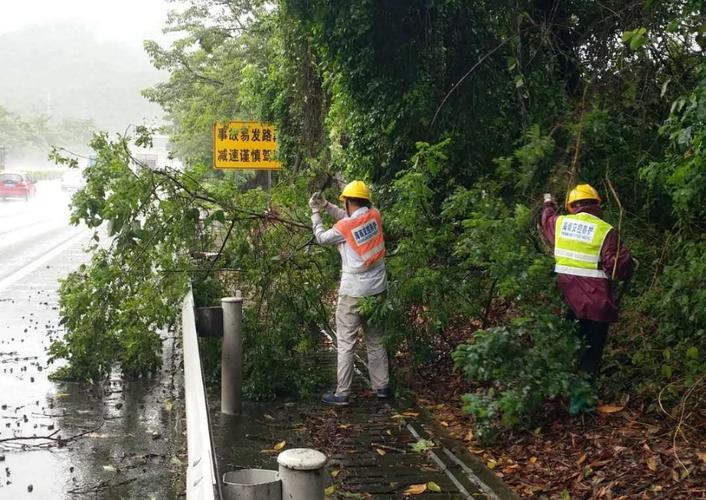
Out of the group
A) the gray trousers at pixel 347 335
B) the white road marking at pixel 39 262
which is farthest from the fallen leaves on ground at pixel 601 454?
the white road marking at pixel 39 262

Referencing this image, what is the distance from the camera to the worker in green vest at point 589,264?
613 cm

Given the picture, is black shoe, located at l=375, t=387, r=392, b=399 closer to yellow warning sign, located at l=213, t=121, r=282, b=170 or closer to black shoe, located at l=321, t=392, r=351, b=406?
black shoe, located at l=321, t=392, r=351, b=406

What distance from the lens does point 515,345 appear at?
6.05 metres

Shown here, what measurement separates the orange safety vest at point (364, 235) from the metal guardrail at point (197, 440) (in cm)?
205

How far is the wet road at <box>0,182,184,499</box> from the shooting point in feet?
18.7

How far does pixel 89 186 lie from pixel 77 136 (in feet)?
384

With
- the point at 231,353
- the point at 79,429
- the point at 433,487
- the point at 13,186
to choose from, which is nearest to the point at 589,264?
the point at 433,487

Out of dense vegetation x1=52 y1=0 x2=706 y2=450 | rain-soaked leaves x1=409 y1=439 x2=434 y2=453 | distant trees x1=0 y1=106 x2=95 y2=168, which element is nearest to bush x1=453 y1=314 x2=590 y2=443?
dense vegetation x1=52 y1=0 x2=706 y2=450

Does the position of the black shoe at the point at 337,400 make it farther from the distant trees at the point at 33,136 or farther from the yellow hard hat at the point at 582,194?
the distant trees at the point at 33,136

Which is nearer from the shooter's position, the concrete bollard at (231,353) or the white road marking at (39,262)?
the concrete bollard at (231,353)

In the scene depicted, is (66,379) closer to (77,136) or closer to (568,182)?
(568,182)

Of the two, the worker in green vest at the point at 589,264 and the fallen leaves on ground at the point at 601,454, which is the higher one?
the worker in green vest at the point at 589,264

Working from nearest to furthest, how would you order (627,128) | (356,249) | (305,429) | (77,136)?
1. (305,429)
2. (356,249)
3. (627,128)
4. (77,136)

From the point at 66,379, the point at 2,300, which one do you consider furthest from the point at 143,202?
the point at 2,300
